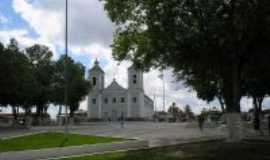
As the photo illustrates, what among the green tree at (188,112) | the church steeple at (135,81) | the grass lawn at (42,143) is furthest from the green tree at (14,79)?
the green tree at (188,112)

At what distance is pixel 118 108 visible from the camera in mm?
104938

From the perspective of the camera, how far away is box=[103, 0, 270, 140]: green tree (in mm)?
22094

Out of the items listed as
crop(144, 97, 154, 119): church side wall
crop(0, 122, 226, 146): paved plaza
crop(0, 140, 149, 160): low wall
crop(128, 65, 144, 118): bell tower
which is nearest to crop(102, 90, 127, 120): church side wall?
crop(128, 65, 144, 118): bell tower

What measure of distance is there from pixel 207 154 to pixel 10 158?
347 inches

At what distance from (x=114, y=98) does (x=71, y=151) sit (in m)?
82.7

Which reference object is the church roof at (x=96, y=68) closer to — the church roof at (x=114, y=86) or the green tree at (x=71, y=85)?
the church roof at (x=114, y=86)

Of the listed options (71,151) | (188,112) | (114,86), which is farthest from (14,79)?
(188,112)

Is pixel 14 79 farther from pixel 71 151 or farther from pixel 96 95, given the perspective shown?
pixel 96 95

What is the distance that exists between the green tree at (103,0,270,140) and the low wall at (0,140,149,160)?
196 inches

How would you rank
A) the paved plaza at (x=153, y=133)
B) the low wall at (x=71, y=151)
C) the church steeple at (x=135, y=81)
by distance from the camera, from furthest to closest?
the church steeple at (x=135, y=81) → the paved plaza at (x=153, y=133) → the low wall at (x=71, y=151)

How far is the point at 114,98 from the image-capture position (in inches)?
4168

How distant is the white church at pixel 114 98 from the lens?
102 metres

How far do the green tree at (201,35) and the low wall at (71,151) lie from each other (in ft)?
16.3

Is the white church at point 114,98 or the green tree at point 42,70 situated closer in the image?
the green tree at point 42,70
